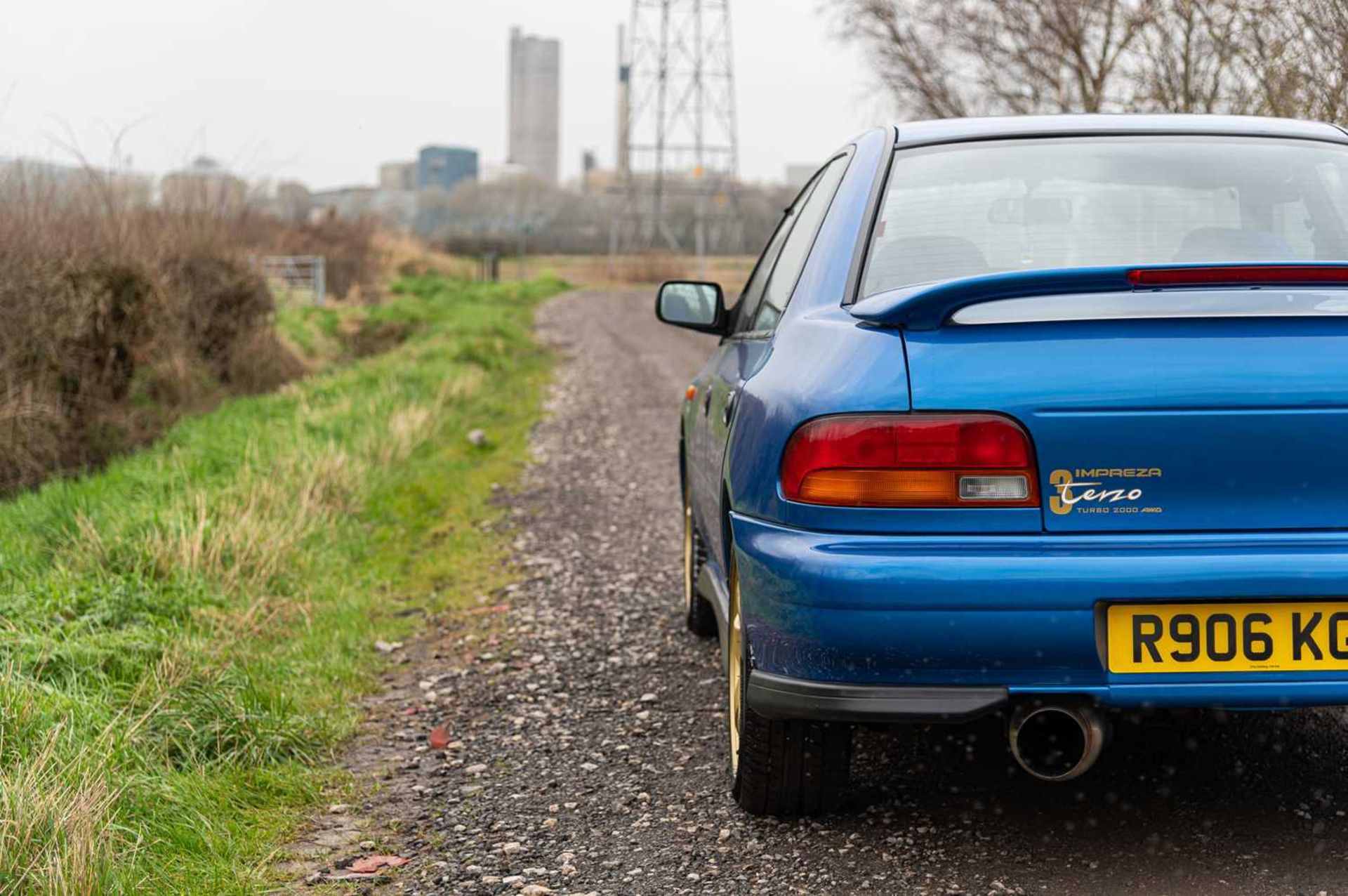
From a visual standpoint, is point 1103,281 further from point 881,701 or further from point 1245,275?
point 881,701

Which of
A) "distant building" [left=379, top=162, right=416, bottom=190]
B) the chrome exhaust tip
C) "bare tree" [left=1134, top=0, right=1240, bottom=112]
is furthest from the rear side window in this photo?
"distant building" [left=379, top=162, right=416, bottom=190]

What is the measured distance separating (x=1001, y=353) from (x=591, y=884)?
152 cm

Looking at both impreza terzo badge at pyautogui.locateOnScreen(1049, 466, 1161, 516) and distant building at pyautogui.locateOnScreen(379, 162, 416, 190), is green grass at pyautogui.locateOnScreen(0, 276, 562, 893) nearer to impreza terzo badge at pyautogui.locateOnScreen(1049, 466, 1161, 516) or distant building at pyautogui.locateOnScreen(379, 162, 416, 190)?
impreza terzo badge at pyautogui.locateOnScreen(1049, 466, 1161, 516)

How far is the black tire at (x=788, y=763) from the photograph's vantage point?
10.9 ft

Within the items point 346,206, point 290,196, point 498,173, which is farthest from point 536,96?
point 290,196

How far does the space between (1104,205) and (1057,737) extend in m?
1.29

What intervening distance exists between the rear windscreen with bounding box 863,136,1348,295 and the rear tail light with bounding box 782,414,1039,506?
0.47 m

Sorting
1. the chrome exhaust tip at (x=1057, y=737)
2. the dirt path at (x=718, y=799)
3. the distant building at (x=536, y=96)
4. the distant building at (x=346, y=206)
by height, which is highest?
the distant building at (x=536, y=96)

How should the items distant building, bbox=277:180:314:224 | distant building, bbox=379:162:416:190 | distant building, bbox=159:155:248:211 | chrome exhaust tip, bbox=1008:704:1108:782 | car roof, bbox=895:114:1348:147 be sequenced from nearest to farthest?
1. chrome exhaust tip, bbox=1008:704:1108:782
2. car roof, bbox=895:114:1348:147
3. distant building, bbox=159:155:248:211
4. distant building, bbox=277:180:314:224
5. distant building, bbox=379:162:416:190

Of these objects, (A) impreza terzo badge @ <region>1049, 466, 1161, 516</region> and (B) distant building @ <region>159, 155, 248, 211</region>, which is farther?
(B) distant building @ <region>159, 155, 248, 211</region>

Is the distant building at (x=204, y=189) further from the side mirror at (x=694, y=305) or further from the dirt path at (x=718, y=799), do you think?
the side mirror at (x=694, y=305)

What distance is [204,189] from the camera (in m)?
15.9

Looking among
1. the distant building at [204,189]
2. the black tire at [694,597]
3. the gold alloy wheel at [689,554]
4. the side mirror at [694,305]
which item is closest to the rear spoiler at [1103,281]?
the side mirror at [694,305]

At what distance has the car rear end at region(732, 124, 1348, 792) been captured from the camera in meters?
2.76
